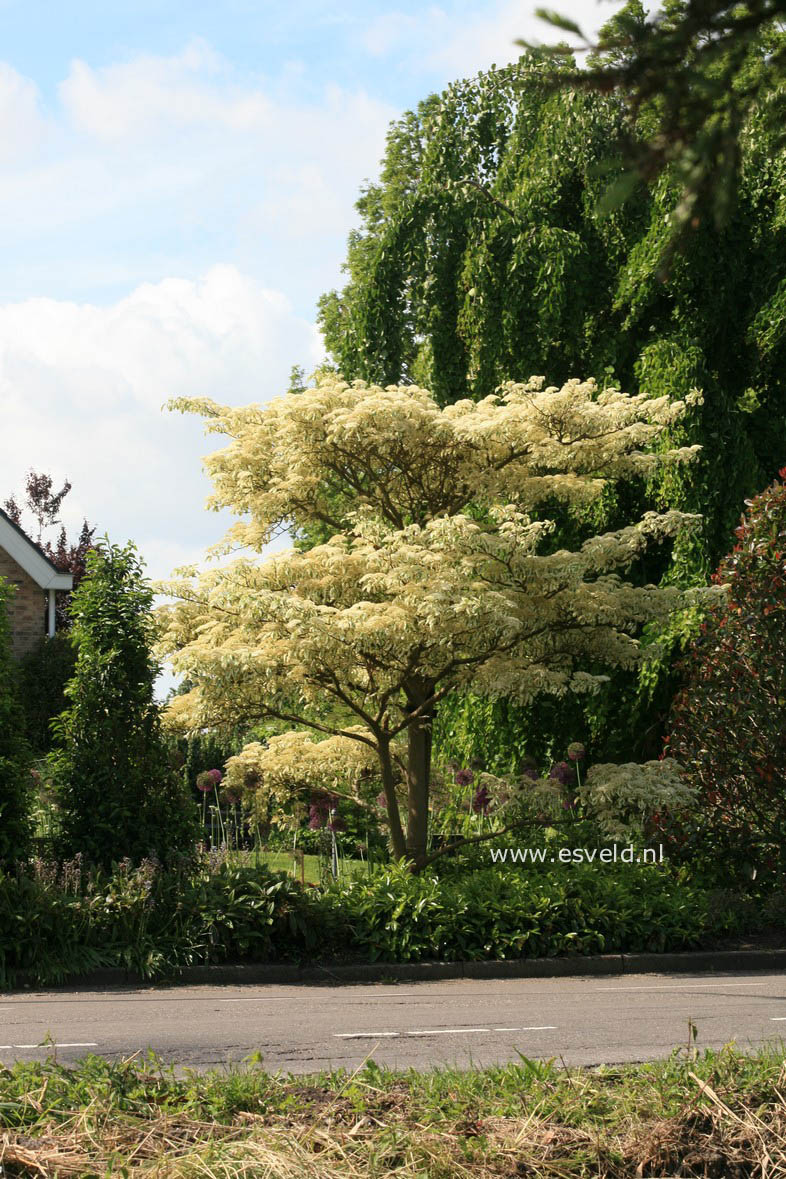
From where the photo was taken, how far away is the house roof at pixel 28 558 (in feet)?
71.1

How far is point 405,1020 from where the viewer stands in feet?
26.1

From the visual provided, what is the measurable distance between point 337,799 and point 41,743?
9.18m

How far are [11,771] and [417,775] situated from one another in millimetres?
4352

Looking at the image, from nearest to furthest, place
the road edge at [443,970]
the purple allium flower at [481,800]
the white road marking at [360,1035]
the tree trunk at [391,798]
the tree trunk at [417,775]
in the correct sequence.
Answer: the white road marking at [360,1035]
the road edge at [443,970]
the tree trunk at [391,798]
the tree trunk at [417,775]
the purple allium flower at [481,800]

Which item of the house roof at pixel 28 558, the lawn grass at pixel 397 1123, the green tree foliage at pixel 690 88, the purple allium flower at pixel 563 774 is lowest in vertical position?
the lawn grass at pixel 397 1123

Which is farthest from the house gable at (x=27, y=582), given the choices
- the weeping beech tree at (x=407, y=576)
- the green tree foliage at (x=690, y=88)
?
the green tree foliage at (x=690, y=88)

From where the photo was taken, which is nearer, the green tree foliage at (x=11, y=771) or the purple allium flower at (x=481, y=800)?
the green tree foliage at (x=11, y=771)

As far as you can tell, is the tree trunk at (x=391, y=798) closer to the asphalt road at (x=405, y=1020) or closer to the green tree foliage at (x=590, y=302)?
the asphalt road at (x=405, y=1020)

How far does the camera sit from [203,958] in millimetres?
10047

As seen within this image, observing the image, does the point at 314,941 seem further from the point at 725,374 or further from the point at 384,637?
the point at 725,374

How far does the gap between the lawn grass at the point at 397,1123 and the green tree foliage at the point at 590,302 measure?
35.0 feet

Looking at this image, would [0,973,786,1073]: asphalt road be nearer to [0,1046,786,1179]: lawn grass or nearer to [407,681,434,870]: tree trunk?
[0,1046,786,1179]: lawn grass

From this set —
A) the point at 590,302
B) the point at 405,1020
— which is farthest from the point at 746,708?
the point at 590,302

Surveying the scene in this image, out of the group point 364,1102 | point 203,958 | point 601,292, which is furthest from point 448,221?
point 364,1102
